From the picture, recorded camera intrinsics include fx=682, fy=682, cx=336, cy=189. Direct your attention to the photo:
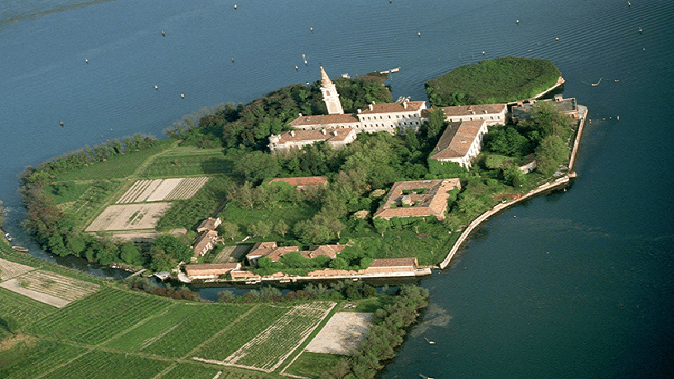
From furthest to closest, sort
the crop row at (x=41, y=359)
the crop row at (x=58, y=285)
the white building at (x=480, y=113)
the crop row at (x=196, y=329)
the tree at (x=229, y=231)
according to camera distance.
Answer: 1. the white building at (x=480, y=113)
2. the tree at (x=229, y=231)
3. the crop row at (x=58, y=285)
4. the crop row at (x=41, y=359)
5. the crop row at (x=196, y=329)

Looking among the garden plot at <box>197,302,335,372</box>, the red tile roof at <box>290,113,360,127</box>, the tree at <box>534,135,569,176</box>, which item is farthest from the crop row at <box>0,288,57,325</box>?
the tree at <box>534,135,569,176</box>

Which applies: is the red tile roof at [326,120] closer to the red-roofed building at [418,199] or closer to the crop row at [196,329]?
the red-roofed building at [418,199]

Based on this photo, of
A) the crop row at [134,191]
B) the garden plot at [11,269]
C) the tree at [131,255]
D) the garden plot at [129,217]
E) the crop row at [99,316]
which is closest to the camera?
the crop row at [99,316]

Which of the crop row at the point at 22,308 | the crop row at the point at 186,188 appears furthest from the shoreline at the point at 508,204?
the crop row at the point at 22,308

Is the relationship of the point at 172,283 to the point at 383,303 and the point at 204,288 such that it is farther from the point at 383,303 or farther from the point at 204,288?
the point at 383,303

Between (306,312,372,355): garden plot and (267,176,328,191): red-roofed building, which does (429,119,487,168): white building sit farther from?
(306,312,372,355): garden plot

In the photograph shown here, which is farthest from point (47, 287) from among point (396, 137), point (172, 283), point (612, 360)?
point (612, 360)
